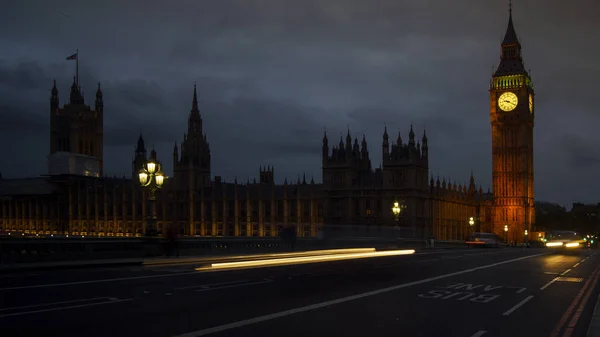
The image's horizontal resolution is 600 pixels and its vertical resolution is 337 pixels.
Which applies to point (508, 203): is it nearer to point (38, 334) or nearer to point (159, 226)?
point (159, 226)

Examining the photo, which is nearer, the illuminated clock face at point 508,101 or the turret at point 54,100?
the illuminated clock face at point 508,101

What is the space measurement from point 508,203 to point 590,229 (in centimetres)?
6368

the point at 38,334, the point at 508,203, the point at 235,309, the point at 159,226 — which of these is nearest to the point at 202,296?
the point at 235,309

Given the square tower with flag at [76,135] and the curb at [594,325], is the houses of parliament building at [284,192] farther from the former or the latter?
the curb at [594,325]

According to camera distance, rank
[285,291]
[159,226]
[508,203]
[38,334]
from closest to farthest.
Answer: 1. [38,334]
2. [285,291]
3. [159,226]
4. [508,203]

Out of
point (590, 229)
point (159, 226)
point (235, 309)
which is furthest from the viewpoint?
point (590, 229)

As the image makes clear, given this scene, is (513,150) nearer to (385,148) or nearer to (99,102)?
(385,148)

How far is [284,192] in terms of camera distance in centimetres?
8581

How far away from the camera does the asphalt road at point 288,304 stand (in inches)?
483

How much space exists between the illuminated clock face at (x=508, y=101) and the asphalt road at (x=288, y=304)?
99.7m

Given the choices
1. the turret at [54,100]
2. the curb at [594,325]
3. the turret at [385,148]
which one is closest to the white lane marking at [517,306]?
the curb at [594,325]

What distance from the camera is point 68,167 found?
121125mm

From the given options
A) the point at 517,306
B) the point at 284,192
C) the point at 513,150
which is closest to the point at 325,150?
the point at 284,192

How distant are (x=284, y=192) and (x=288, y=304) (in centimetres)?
7019
